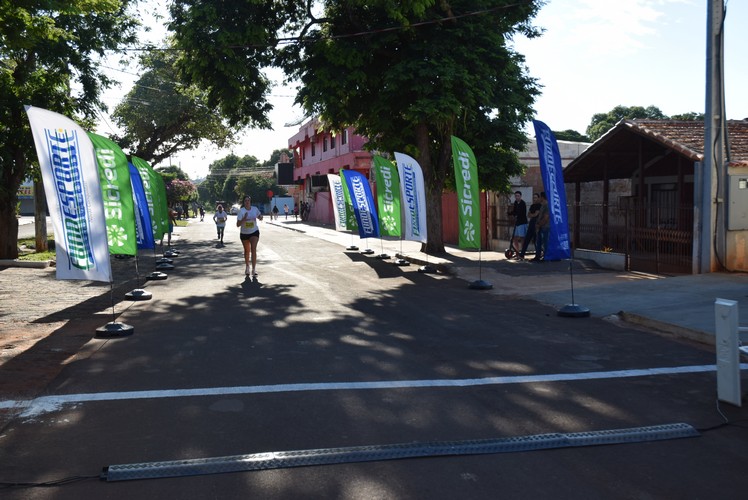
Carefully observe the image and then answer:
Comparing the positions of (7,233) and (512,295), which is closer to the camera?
(512,295)

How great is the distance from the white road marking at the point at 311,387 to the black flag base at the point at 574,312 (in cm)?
300

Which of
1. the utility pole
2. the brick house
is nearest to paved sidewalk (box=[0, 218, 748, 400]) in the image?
the utility pole

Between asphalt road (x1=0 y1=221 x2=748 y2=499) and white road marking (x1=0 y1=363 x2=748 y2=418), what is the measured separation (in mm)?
29

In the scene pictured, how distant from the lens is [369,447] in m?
4.43

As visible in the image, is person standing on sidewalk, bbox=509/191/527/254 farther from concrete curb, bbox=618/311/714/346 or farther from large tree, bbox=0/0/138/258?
large tree, bbox=0/0/138/258

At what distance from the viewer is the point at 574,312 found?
970cm

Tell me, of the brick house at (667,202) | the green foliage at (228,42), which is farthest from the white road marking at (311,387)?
the green foliage at (228,42)

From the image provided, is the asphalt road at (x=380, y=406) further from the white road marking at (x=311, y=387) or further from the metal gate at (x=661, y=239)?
the metal gate at (x=661, y=239)

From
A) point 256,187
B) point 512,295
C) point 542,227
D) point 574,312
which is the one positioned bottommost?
point 512,295

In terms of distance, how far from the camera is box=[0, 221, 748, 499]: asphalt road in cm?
393

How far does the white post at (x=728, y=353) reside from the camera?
211 inches

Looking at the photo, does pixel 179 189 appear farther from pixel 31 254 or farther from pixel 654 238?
pixel 654 238

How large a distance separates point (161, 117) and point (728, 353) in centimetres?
3308

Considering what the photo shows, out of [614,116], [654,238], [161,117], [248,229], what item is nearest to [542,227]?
[654,238]
